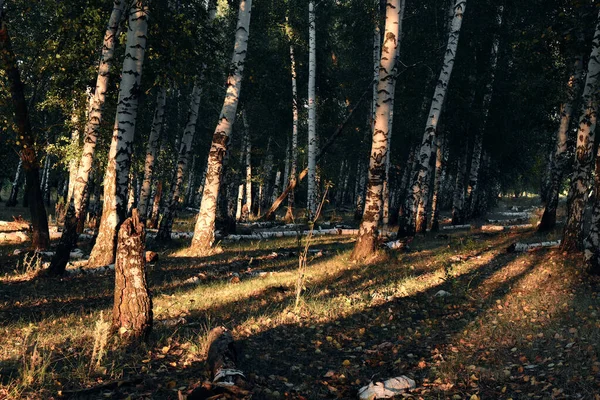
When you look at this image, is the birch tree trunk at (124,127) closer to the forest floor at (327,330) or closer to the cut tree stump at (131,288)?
the forest floor at (327,330)

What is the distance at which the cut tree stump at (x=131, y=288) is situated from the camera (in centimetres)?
554

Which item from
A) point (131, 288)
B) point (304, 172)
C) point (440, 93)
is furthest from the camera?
point (304, 172)

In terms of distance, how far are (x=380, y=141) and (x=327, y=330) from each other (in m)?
6.26

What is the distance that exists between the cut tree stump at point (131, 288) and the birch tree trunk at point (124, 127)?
4768mm

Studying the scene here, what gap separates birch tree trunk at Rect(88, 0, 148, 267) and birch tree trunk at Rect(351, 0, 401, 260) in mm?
5824

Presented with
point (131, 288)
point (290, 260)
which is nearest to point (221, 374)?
point (131, 288)

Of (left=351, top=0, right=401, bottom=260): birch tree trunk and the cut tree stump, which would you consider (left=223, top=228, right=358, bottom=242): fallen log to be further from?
the cut tree stump

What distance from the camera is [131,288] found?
18.2 feet

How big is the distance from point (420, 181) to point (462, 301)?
869 centimetres

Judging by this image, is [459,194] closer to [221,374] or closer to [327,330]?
[327,330]

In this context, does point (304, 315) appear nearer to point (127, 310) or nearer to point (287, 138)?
point (127, 310)

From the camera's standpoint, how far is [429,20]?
22.8 metres

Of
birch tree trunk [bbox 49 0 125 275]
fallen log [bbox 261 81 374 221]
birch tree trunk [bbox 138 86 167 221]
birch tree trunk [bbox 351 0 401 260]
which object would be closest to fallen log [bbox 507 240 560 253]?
birch tree trunk [bbox 351 0 401 260]

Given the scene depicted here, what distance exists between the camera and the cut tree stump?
5539mm
